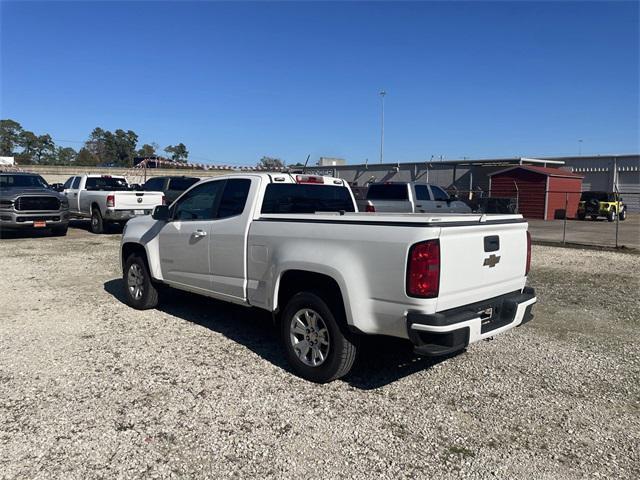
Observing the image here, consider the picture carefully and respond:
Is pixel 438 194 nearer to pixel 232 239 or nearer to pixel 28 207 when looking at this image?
pixel 28 207

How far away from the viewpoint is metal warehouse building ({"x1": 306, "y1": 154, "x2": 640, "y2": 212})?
36281mm

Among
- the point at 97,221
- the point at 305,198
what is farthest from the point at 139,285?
the point at 97,221

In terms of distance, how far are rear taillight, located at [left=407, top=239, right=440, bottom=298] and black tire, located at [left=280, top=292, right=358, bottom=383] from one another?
2.59 ft

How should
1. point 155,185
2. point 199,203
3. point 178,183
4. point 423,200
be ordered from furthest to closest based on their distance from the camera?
point 155,185 < point 178,183 < point 423,200 < point 199,203

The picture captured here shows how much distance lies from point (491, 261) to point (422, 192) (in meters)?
12.1

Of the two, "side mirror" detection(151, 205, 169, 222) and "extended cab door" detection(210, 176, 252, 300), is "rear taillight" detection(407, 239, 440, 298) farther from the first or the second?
"side mirror" detection(151, 205, 169, 222)

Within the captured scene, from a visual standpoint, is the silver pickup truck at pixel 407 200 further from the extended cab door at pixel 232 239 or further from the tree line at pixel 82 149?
the tree line at pixel 82 149

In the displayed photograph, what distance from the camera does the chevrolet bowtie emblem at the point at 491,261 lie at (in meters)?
4.22

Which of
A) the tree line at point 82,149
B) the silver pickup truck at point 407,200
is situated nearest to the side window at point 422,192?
the silver pickup truck at point 407,200

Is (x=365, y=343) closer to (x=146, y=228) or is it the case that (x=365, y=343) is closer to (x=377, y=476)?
(x=377, y=476)

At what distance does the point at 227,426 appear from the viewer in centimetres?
378

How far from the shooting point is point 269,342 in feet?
18.7

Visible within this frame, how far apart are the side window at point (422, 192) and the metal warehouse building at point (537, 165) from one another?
18.4m

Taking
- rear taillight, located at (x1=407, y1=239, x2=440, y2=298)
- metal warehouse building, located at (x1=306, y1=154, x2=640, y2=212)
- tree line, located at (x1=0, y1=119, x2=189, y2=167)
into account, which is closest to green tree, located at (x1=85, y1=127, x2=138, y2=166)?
tree line, located at (x1=0, y1=119, x2=189, y2=167)
